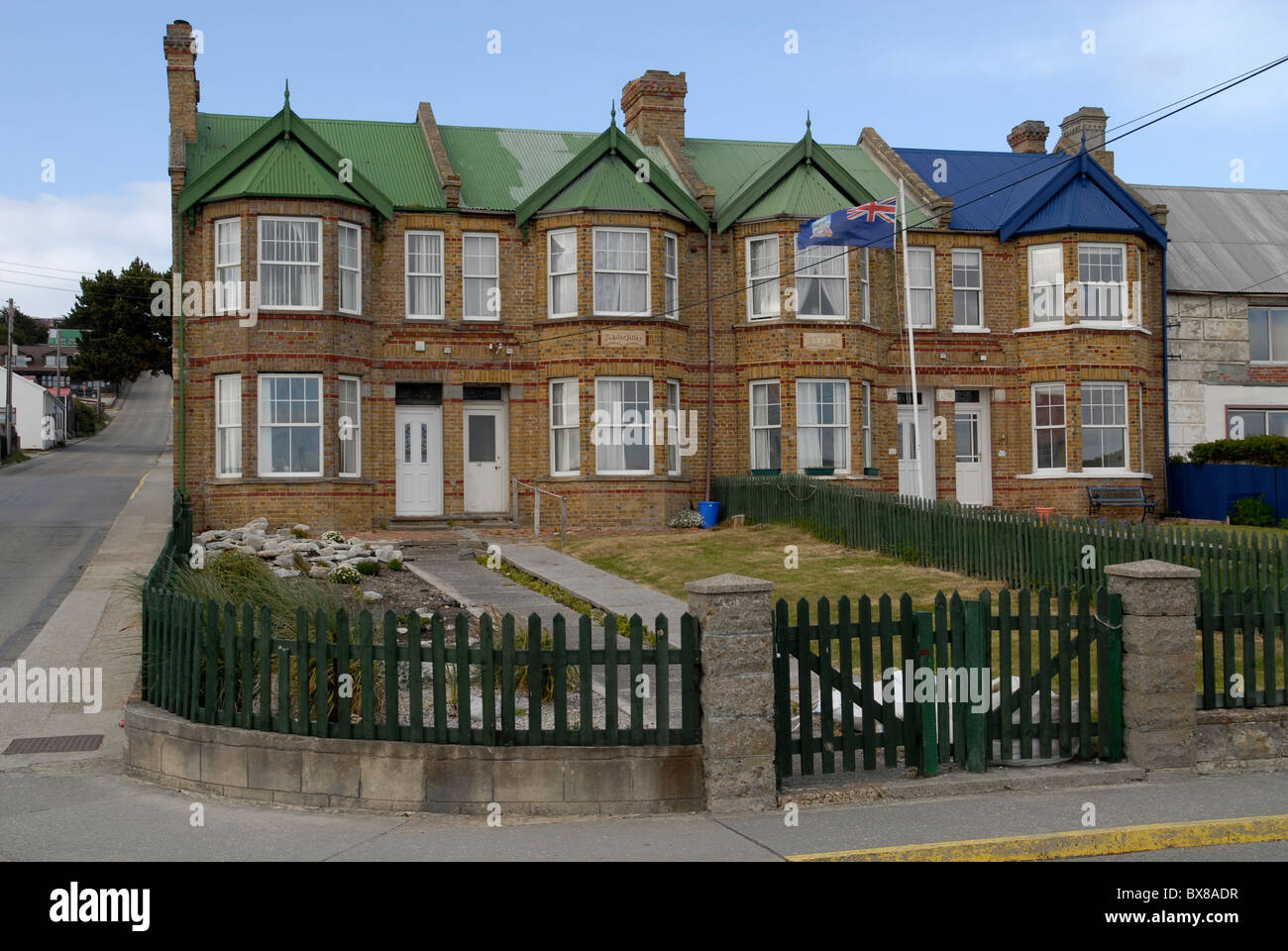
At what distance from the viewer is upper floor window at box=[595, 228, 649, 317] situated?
1025 inches

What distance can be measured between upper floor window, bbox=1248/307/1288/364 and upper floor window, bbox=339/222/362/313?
2193 cm

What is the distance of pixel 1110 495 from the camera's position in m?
27.9

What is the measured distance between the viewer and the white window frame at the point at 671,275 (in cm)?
2644

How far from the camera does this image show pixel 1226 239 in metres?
32.3

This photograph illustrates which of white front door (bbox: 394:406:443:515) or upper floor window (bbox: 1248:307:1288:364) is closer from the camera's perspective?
white front door (bbox: 394:406:443:515)

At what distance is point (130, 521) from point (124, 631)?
1297 cm

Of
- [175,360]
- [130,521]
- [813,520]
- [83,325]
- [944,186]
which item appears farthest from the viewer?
[83,325]

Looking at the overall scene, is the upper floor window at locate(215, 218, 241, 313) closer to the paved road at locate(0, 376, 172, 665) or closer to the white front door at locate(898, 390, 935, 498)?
the paved road at locate(0, 376, 172, 665)

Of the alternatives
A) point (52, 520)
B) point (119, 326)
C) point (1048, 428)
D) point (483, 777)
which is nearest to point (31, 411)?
point (119, 326)

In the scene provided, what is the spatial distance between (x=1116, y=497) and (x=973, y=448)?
3.41 m

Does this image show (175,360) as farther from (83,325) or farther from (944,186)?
(83,325)

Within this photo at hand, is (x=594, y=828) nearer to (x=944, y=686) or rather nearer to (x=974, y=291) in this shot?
(x=944, y=686)

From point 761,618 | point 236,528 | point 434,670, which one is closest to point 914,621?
point 761,618

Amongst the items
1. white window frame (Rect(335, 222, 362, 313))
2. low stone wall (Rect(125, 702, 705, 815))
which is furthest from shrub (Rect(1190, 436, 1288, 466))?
low stone wall (Rect(125, 702, 705, 815))
